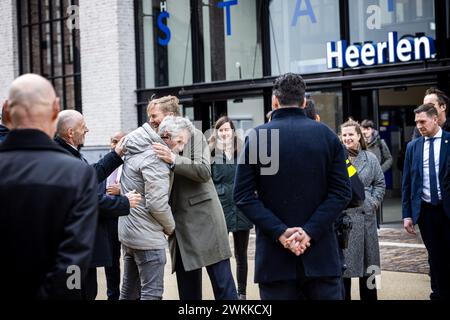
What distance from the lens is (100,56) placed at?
56.4 feet

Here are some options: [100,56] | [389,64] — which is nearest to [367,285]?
[389,64]

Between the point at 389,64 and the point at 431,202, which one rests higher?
the point at 389,64

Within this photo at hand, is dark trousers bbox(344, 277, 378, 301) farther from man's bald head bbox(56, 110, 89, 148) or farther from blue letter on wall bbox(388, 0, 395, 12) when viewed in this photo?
blue letter on wall bbox(388, 0, 395, 12)

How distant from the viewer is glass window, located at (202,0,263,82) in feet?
48.7

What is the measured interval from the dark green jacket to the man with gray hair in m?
1.84

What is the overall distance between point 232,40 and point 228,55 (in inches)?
13.6

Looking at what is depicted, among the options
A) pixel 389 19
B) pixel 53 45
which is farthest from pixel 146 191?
pixel 53 45

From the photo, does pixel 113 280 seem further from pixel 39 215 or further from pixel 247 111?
pixel 247 111

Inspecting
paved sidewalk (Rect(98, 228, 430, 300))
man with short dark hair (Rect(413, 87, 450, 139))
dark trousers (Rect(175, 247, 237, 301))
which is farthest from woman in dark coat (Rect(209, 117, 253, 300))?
man with short dark hair (Rect(413, 87, 450, 139))

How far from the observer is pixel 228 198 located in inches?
320

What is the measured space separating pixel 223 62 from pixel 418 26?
4541mm

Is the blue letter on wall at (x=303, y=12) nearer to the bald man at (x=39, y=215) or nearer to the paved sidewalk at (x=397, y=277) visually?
the paved sidewalk at (x=397, y=277)
